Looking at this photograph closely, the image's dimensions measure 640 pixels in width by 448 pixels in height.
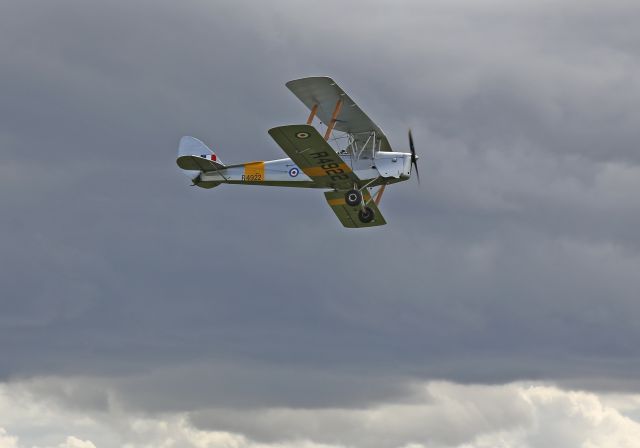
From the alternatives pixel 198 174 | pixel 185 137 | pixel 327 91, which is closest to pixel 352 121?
pixel 327 91

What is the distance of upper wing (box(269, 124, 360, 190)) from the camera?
48.2m

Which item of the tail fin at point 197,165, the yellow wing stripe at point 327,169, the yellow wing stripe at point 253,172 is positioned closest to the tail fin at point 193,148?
the tail fin at point 197,165

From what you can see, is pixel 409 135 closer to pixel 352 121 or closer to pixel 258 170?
pixel 352 121

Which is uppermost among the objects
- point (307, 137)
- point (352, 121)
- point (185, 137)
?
point (185, 137)

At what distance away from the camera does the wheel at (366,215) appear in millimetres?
55031

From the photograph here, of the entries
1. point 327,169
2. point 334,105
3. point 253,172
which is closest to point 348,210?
point 327,169

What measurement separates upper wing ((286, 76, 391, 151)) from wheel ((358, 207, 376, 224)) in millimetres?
3035

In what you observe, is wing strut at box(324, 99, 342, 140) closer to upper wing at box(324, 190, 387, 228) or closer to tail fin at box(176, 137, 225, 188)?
upper wing at box(324, 190, 387, 228)

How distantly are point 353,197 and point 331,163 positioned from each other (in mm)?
2170

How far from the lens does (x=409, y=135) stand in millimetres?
53188

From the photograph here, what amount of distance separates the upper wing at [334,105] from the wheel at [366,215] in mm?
3035

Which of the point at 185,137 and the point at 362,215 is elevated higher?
the point at 185,137

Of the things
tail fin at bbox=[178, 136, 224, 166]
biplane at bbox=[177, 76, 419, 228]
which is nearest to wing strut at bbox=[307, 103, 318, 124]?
biplane at bbox=[177, 76, 419, 228]

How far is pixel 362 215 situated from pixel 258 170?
5.48 m
